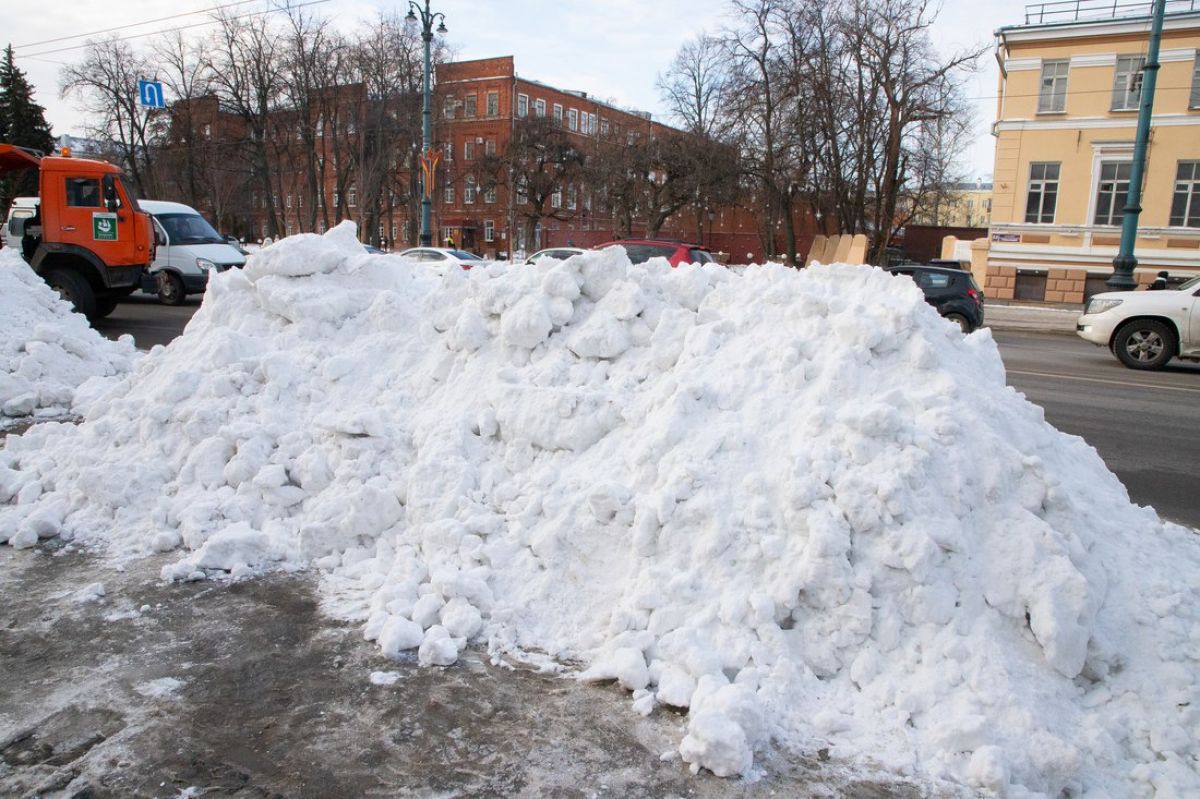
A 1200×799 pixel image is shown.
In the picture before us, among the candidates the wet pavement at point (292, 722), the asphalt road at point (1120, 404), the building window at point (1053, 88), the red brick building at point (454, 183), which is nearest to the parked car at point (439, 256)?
the asphalt road at point (1120, 404)

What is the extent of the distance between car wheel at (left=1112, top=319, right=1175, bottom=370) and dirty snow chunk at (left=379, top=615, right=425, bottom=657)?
13232mm

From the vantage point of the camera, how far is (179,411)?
5164 millimetres

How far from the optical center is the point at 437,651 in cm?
326

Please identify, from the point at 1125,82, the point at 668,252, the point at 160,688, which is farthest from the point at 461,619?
the point at 1125,82

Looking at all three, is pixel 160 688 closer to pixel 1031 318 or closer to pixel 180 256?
pixel 180 256

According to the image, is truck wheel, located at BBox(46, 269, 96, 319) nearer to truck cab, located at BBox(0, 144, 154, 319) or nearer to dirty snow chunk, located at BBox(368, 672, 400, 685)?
truck cab, located at BBox(0, 144, 154, 319)

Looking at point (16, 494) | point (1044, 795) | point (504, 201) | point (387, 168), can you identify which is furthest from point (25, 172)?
point (504, 201)

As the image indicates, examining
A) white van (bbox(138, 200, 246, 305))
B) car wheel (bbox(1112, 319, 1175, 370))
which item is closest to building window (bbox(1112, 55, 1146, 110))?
car wheel (bbox(1112, 319, 1175, 370))

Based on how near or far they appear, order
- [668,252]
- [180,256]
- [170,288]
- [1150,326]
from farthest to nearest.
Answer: [170,288] → [180,256] → [668,252] → [1150,326]

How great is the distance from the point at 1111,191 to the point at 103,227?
3030 centimetres

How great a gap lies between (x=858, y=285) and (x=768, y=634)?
2.56m

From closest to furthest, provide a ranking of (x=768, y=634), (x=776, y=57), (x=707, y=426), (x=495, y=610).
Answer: (x=768, y=634), (x=495, y=610), (x=707, y=426), (x=776, y=57)

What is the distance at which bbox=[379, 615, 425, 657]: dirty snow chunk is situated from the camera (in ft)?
10.9

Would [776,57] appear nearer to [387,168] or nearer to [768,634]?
[387,168]
